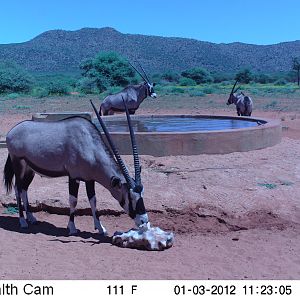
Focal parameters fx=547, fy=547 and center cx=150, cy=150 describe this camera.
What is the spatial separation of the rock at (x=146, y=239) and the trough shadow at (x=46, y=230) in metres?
0.34

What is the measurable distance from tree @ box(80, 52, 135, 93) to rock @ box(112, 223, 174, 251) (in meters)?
42.6

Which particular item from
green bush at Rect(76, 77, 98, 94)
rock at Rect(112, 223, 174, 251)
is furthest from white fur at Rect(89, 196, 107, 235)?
green bush at Rect(76, 77, 98, 94)

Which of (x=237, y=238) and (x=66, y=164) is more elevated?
(x=66, y=164)

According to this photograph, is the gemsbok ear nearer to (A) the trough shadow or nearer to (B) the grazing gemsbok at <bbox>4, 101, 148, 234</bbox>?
(B) the grazing gemsbok at <bbox>4, 101, 148, 234</bbox>

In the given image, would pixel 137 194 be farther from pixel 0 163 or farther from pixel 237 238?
pixel 0 163

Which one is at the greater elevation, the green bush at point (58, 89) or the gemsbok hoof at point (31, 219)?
the green bush at point (58, 89)

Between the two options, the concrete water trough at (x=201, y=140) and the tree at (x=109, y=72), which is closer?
the concrete water trough at (x=201, y=140)

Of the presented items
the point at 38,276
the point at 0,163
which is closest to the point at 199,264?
the point at 38,276

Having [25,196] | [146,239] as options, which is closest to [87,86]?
[25,196]

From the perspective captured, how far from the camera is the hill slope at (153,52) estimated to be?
318 ft

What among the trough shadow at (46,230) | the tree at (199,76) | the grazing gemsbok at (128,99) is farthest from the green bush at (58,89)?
the trough shadow at (46,230)

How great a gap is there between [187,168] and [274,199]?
1.95 m

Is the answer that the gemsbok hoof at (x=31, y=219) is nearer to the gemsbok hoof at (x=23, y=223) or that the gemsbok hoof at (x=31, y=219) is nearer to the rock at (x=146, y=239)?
the gemsbok hoof at (x=23, y=223)

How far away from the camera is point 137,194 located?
5715mm
